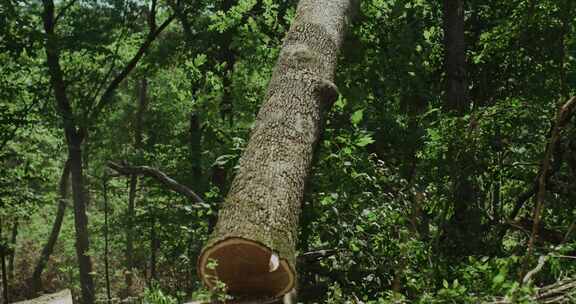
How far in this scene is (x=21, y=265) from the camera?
849 inches

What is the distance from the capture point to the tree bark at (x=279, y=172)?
3.44m

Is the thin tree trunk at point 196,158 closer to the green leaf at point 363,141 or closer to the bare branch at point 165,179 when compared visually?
the bare branch at point 165,179

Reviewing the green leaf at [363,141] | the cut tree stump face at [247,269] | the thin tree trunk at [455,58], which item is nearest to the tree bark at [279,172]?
the cut tree stump face at [247,269]

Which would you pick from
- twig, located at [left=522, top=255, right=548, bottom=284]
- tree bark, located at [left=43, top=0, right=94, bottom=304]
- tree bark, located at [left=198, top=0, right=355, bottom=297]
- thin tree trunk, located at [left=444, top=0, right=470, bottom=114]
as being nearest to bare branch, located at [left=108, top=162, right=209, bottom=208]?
tree bark, located at [left=198, top=0, right=355, bottom=297]

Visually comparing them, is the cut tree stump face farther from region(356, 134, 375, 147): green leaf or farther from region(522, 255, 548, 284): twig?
region(356, 134, 375, 147): green leaf

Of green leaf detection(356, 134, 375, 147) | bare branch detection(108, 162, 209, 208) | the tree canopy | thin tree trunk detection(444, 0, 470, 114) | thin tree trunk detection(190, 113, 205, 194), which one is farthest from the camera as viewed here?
thin tree trunk detection(190, 113, 205, 194)

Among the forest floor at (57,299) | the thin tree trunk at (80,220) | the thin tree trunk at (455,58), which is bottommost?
the forest floor at (57,299)

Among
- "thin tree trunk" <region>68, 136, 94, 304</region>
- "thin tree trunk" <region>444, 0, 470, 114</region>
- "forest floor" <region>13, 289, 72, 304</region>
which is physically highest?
"thin tree trunk" <region>444, 0, 470, 114</region>

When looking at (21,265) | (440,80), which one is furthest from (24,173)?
(21,265)

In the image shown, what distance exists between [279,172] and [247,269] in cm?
79

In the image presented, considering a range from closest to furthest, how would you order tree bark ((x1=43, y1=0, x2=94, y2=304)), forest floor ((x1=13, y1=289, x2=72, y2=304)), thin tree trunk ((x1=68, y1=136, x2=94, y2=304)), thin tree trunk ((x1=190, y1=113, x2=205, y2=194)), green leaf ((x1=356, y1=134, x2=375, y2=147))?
1. green leaf ((x1=356, y1=134, x2=375, y2=147))
2. forest floor ((x1=13, y1=289, x2=72, y2=304))
3. tree bark ((x1=43, y1=0, x2=94, y2=304))
4. thin tree trunk ((x1=190, y1=113, x2=205, y2=194))
5. thin tree trunk ((x1=68, y1=136, x2=94, y2=304))

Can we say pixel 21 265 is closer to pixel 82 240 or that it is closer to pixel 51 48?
pixel 82 240

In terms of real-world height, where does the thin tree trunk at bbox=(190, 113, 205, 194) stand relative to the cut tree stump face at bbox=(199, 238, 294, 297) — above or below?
above

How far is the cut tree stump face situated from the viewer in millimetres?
3404
